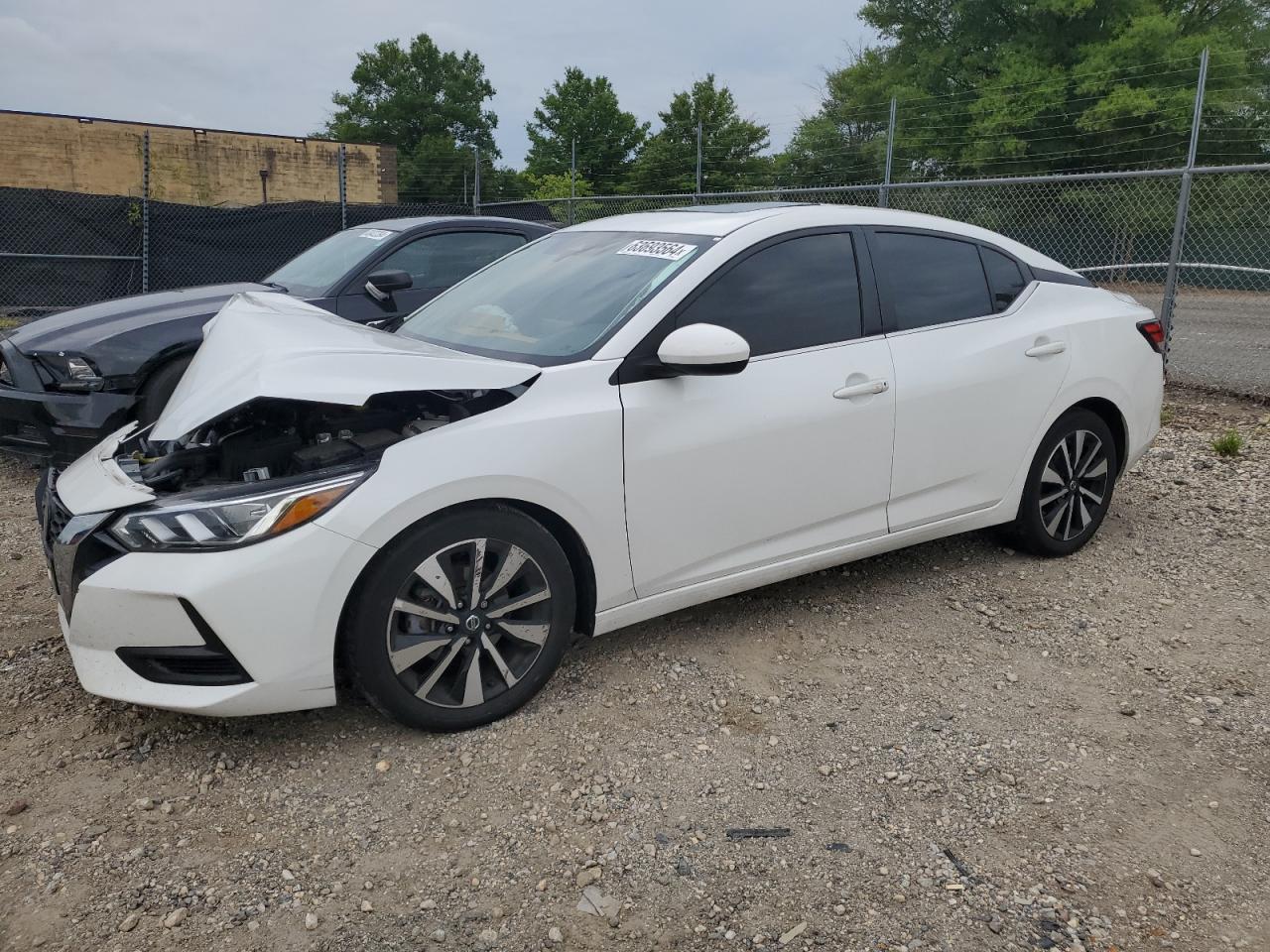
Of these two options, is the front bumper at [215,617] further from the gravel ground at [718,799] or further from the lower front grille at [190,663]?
the gravel ground at [718,799]

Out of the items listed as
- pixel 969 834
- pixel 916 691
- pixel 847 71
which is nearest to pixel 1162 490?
pixel 916 691

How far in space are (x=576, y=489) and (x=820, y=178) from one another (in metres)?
27.7

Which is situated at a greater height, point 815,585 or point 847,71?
point 847,71

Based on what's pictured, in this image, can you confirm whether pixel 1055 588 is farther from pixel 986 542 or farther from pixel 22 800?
pixel 22 800

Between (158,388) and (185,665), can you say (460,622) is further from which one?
(158,388)

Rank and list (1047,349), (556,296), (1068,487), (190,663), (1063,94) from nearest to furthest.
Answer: (190,663) < (556,296) < (1047,349) < (1068,487) < (1063,94)

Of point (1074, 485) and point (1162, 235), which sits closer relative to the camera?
point (1074, 485)

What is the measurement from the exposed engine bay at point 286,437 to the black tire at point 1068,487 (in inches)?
98.3

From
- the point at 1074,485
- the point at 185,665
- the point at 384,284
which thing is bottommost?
the point at 185,665

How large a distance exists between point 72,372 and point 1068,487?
5087 mm

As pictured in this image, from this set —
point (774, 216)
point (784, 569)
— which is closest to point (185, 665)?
point (784, 569)

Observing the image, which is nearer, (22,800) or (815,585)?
(22,800)

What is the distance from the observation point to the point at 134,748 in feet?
9.67

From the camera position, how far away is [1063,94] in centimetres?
2884
